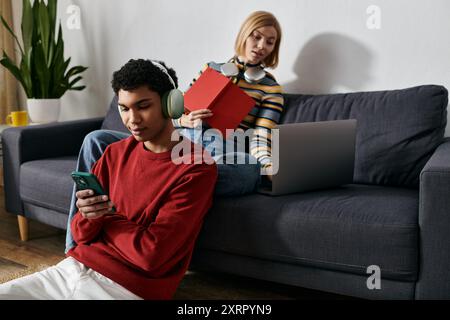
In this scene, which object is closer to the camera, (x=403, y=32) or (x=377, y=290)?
(x=377, y=290)

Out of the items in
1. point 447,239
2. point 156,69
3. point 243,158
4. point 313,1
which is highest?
point 313,1

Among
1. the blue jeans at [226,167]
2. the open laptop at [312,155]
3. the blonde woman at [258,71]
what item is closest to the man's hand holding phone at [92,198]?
the blue jeans at [226,167]

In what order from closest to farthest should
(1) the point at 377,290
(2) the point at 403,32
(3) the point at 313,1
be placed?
(1) the point at 377,290 < (2) the point at 403,32 < (3) the point at 313,1

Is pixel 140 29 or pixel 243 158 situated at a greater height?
pixel 140 29

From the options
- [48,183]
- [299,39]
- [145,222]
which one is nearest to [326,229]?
[145,222]

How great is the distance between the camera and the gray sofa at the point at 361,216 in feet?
5.32

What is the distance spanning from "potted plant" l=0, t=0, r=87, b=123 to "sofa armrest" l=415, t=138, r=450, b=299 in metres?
2.38

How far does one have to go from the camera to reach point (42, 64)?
3.29 meters

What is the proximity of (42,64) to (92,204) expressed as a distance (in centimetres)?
200

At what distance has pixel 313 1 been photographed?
2529 millimetres

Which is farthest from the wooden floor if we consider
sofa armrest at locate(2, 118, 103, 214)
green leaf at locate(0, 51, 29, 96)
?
green leaf at locate(0, 51, 29, 96)

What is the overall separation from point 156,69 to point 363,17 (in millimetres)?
1146

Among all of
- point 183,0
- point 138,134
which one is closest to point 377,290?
point 138,134
